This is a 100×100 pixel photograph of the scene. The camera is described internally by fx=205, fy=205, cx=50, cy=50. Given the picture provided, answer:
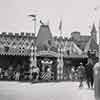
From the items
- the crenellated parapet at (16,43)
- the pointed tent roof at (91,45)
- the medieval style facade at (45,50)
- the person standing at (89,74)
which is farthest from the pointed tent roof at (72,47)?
the person standing at (89,74)

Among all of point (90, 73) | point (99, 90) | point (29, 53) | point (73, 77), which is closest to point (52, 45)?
point (29, 53)

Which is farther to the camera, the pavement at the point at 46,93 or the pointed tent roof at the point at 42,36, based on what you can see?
the pointed tent roof at the point at 42,36

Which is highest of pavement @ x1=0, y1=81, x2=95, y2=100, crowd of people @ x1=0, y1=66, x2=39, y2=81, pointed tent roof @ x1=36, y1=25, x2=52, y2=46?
pointed tent roof @ x1=36, y1=25, x2=52, y2=46

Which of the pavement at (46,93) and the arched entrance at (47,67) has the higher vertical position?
the arched entrance at (47,67)

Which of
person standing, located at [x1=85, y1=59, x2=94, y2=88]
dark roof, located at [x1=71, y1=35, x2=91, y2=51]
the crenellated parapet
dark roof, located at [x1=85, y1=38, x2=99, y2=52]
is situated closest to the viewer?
person standing, located at [x1=85, y1=59, x2=94, y2=88]

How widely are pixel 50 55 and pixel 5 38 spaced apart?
1.58 meters

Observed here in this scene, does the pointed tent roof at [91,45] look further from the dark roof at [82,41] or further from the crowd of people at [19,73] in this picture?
the crowd of people at [19,73]

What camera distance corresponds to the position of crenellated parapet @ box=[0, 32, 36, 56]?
663 cm

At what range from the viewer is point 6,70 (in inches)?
248

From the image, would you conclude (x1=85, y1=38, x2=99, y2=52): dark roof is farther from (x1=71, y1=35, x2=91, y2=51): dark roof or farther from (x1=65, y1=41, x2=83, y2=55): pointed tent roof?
(x1=65, y1=41, x2=83, y2=55): pointed tent roof

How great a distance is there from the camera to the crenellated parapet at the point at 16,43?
6633 mm

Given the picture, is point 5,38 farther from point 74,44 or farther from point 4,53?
point 74,44

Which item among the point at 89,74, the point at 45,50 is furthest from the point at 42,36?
the point at 89,74

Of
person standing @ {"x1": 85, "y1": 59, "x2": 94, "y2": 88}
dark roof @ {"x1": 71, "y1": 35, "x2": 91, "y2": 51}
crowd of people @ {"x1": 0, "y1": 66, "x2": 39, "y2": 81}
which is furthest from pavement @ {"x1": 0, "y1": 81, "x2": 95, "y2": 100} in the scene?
dark roof @ {"x1": 71, "y1": 35, "x2": 91, "y2": 51}
